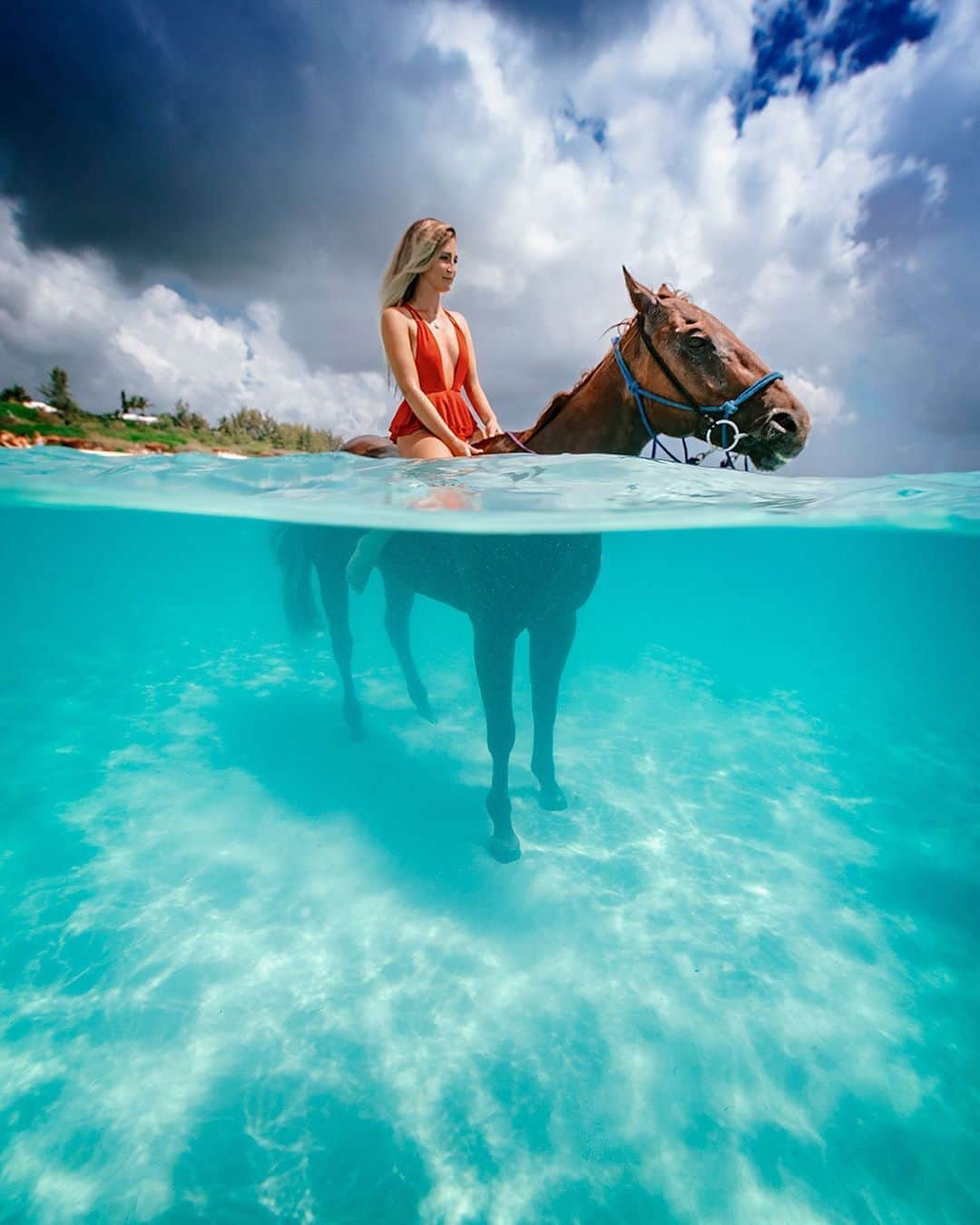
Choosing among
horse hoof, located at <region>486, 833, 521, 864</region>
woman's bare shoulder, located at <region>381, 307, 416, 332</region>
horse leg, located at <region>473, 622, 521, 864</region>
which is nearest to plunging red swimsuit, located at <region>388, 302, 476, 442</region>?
woman's bare shoulder, located at <region>381, 307, 416, 332</region>

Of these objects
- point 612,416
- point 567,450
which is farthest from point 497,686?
point 612,416

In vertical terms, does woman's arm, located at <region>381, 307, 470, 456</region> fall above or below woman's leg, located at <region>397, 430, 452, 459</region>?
above

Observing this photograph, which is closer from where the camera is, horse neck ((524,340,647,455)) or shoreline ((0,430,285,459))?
horse neck ((524,340,647,455))

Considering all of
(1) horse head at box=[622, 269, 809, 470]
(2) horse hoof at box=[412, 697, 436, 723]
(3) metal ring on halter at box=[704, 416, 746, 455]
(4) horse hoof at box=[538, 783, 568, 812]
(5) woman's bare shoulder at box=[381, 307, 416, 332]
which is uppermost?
(5) woman's bare shoulder at box=[381, 307, 416, 332]

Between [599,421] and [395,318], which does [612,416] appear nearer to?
[599,421]

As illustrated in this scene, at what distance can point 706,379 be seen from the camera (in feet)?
9.14

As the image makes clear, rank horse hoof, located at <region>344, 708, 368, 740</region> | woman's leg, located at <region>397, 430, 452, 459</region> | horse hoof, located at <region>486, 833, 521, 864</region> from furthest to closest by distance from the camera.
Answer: horse hoof, located at <region>344, 708, 368, 740</region>, horse hoof, located at <region>486, 833, 521, 864</region>, woman's leg, located at <region>397, 430, 452, 459</region>

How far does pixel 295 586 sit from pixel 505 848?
482 centimetres

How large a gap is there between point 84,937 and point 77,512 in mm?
12338

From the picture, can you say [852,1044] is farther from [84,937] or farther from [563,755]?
[84,937]

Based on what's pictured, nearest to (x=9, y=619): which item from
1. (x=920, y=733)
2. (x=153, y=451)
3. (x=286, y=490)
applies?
(x=153, y=451)

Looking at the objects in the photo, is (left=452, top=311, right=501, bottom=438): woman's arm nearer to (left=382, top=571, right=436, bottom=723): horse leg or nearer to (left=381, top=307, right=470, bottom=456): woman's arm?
(left=381, top=307, right=470, bottom=456): woman's arm

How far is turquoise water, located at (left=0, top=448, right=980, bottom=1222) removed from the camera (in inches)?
97.0

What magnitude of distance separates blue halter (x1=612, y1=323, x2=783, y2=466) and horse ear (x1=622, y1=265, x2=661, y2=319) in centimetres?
9
